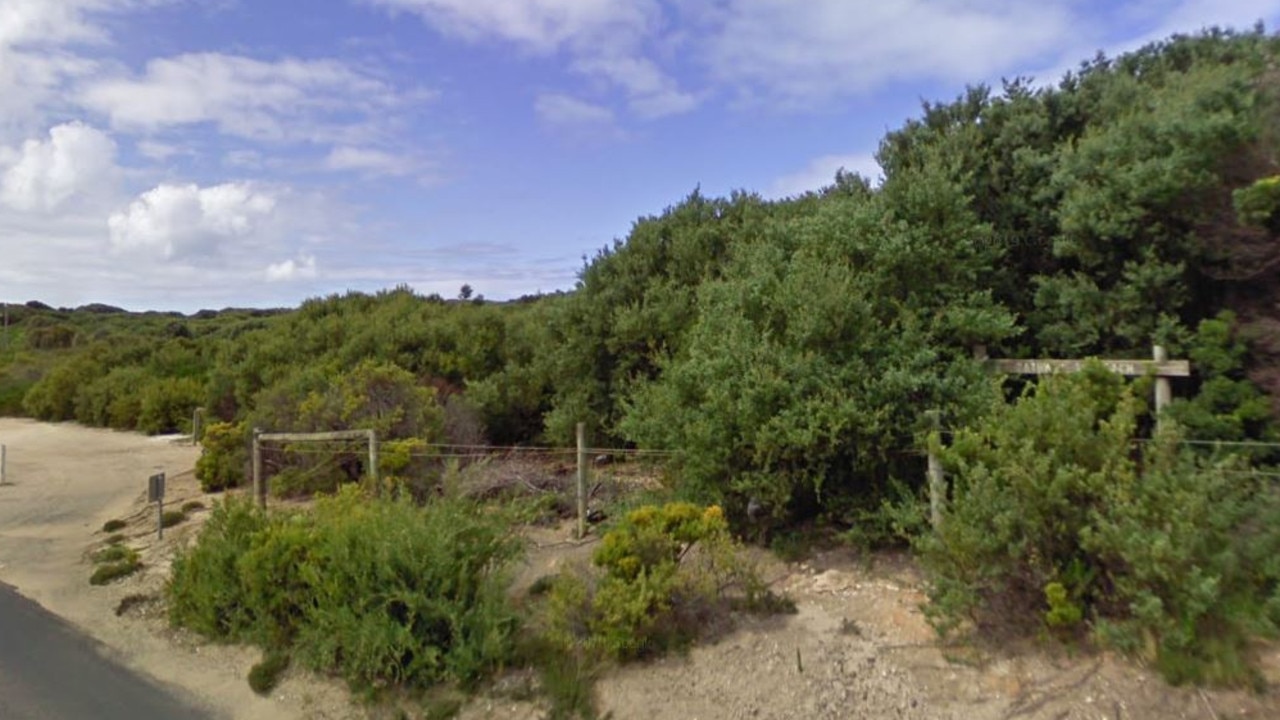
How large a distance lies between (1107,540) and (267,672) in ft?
24.5

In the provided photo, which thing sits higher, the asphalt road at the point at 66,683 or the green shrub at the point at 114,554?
the green shrub at the point at 114,554

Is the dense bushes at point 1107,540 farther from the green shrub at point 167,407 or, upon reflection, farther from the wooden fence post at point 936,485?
the green shrub at point 167,407

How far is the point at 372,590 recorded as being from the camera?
834 centimetres

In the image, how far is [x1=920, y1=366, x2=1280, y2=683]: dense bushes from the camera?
607 cm

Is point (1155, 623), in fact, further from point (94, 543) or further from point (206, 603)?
point (94, 543)

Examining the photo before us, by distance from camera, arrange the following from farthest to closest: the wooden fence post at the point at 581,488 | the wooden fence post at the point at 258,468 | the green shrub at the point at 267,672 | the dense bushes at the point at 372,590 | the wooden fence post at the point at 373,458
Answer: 1. the wooden fence post at the point at 258,468
2. the wooden fence post at the point at 373,458
3. the wooden fence post at the point at 581,488
4. the green shrub at the point at 267,672
5. the dense bushes at the point at 372,590

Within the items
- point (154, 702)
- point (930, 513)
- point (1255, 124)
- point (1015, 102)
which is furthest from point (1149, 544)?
point (154, 702)

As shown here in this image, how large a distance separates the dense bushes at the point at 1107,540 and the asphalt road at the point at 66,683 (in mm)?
7011

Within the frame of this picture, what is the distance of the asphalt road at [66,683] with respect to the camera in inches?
333

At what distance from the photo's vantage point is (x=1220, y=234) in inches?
339

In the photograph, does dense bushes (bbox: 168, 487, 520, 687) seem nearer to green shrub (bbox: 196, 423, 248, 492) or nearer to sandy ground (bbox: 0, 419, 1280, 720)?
sandy ground (bbox: 0, 419, 1280, 720)

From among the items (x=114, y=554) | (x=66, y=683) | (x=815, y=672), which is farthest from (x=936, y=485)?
(x=114, y=554)

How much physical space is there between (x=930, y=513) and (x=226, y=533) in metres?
7.57

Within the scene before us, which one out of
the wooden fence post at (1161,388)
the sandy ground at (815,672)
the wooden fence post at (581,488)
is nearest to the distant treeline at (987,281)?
the wooden fence post at (1161,388)
